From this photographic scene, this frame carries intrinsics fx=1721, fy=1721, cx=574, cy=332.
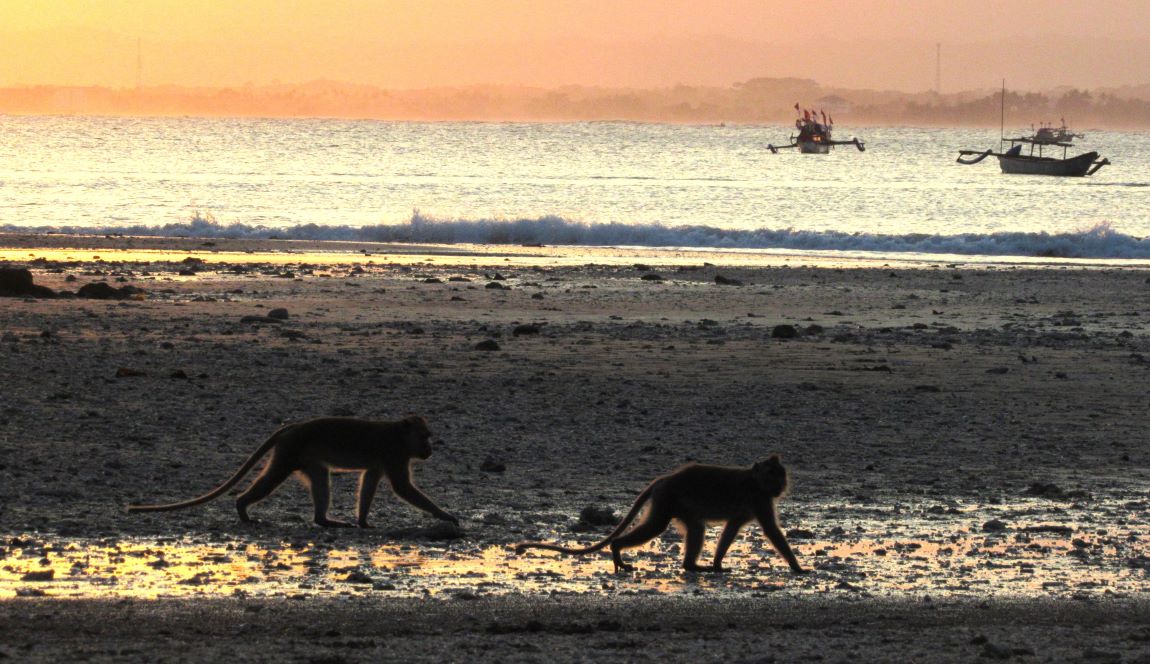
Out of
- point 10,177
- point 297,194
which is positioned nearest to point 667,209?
point 297,194

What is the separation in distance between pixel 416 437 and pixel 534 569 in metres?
1.30

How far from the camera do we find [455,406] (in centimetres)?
1365

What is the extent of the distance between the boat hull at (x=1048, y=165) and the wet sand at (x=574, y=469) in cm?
7909

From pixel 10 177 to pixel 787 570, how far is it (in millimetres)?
73633

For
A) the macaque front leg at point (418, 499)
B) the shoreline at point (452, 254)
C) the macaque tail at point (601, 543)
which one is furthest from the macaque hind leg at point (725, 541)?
the shoreline at point (452, 254)

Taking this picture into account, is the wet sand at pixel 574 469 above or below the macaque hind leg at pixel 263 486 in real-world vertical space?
below

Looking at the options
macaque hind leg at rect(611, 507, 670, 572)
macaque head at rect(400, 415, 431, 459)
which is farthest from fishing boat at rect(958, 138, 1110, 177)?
macaque hind leg at rect(611, 507, 670, 572)

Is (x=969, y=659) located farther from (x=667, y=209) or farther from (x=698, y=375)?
(x=667, y=209)

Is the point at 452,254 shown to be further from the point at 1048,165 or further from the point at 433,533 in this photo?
the point at 1048,165

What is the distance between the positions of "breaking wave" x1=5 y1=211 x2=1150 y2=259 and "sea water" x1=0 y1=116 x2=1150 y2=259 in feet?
0.24

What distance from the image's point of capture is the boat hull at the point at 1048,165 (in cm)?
9969

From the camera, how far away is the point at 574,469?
11.2 meters

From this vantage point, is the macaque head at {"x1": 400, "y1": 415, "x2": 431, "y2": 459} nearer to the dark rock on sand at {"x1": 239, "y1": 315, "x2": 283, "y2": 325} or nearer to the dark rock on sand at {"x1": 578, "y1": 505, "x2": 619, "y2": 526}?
the dark rock on sand at {"x1": 578, "y1": 505, "x2": 619, "y2": 526}

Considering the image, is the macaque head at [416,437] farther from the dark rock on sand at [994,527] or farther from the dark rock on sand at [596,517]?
the dark rock on sand at [994,527]
